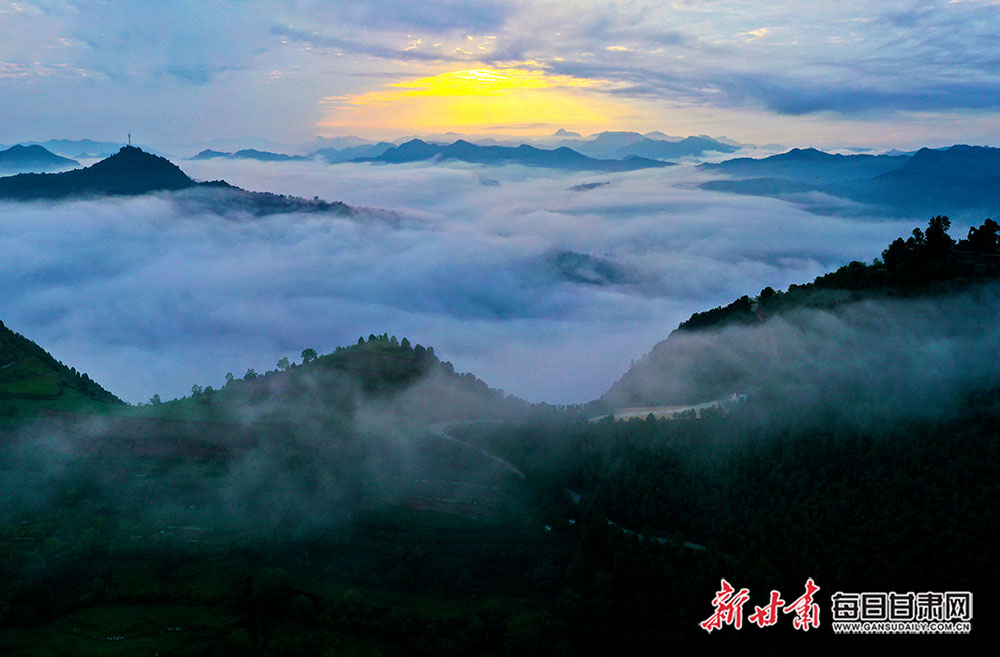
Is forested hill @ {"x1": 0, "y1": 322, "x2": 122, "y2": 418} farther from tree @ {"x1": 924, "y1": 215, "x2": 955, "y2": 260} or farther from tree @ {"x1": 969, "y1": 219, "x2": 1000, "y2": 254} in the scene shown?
tree @ {"x1": 969, "y1": 219, "x2": 1000, "y2": 254}

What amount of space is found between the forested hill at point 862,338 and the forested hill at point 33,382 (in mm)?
44444

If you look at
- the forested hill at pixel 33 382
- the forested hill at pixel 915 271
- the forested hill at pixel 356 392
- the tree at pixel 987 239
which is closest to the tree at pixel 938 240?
the forested hill at pixel 915 271

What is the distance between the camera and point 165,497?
53188mm

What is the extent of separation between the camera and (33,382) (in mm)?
65500

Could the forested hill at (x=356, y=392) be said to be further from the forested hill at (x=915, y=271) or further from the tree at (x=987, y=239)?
the tree at (x=987, y=239)

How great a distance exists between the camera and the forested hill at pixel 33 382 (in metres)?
62.8

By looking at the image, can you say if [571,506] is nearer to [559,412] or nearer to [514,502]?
[514,502]

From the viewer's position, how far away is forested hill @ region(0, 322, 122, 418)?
62812 millimetres

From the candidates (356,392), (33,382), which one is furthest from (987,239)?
(33,382)

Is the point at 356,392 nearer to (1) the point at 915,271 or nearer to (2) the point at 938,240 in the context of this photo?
(1) the point at 915,271

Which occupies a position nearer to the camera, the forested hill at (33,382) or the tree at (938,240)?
the tree at (938,240)

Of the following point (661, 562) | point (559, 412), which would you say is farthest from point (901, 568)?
A: point (559, 412)

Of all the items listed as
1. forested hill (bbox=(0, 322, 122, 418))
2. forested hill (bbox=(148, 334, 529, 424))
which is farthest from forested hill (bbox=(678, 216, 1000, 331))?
forested hill (bbox=(0, 322, 122, 418))

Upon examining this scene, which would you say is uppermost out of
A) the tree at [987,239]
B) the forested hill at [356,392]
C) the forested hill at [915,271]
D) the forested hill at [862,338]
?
the tree at [987,239]
